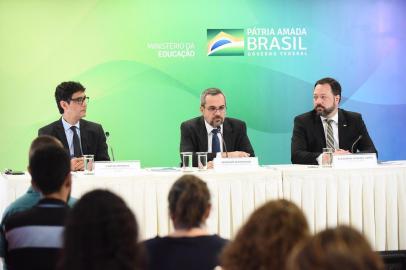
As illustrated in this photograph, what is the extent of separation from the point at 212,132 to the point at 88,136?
3.30 ft

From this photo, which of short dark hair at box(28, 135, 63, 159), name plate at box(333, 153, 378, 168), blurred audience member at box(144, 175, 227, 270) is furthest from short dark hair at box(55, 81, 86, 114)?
blurred audience member at box(144, 175, 227, 270)

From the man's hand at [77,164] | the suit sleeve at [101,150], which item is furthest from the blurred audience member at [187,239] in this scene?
the suit sleeve at [101,150]

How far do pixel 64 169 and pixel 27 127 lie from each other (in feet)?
12.2

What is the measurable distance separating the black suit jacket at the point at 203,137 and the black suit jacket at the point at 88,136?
65 centimetres

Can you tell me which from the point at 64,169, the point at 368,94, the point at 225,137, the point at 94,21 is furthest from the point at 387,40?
the point at 64,169

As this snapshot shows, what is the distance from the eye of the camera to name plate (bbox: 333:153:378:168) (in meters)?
4.30

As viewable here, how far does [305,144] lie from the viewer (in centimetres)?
519

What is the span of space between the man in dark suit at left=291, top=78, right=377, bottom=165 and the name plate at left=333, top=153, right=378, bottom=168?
0.75 m

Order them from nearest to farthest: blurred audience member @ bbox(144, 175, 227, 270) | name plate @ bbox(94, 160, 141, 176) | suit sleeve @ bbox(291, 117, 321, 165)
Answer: blurred audience member @ bbox(144, 175, 227, 270)
name plate @ bbox(94, 160, 141, 176)
suit sleeve @ bbox(291, 117, 321, 165)

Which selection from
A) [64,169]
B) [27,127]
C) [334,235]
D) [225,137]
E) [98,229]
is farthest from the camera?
[27,127]

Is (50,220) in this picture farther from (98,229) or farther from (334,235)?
(334,235)

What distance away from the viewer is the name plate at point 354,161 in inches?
169

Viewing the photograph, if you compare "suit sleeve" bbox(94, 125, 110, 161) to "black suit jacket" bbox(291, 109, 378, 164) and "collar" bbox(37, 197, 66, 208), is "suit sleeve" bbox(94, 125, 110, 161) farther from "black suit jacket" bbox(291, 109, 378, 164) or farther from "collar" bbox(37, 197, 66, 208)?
"collar" bbox(37, 197, 66, 208)

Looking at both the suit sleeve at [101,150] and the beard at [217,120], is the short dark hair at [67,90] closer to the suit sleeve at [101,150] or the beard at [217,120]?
the suit sleeve at [101,150]
